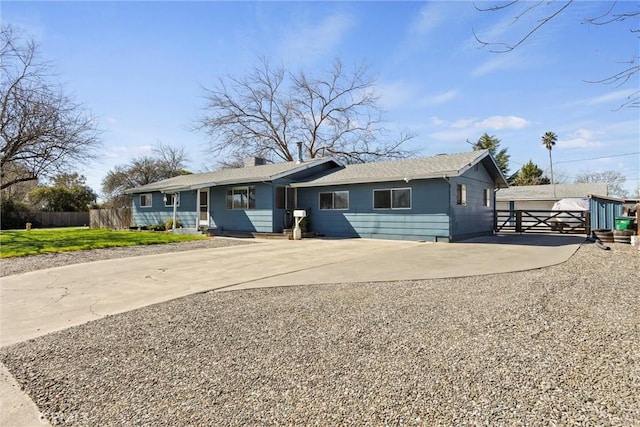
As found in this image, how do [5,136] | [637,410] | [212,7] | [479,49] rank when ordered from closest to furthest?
[637,410] → [479,49] → [212,7] → [5,136]

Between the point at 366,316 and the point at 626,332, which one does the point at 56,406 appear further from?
the point at 626,332

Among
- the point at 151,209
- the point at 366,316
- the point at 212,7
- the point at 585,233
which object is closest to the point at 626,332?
the point at 366,316

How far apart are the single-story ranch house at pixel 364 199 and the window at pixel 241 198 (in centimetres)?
5

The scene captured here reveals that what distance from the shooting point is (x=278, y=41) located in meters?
12.0

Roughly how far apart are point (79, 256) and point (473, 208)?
14.2m

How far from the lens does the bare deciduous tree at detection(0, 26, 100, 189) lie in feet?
45.0

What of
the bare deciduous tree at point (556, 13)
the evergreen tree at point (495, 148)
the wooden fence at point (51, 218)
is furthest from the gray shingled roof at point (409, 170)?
the evergreen tree at point (495, 148)

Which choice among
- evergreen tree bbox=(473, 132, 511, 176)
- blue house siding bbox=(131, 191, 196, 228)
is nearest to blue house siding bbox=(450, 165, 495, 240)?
blue house siding bbox=(131, 191, 196, 228)

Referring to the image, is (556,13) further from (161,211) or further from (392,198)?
(161,211)

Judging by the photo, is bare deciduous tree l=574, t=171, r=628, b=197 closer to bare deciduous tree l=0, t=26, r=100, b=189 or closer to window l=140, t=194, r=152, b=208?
window l=140, t=194, r=152, b=208

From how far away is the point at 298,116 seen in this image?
30.1 m

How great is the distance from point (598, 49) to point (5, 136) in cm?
1851

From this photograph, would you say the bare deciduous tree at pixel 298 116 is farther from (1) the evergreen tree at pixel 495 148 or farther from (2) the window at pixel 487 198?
(1) the evergreen tree at pixel 495 148

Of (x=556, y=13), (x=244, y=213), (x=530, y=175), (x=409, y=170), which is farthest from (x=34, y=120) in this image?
(x=530, y=175)
